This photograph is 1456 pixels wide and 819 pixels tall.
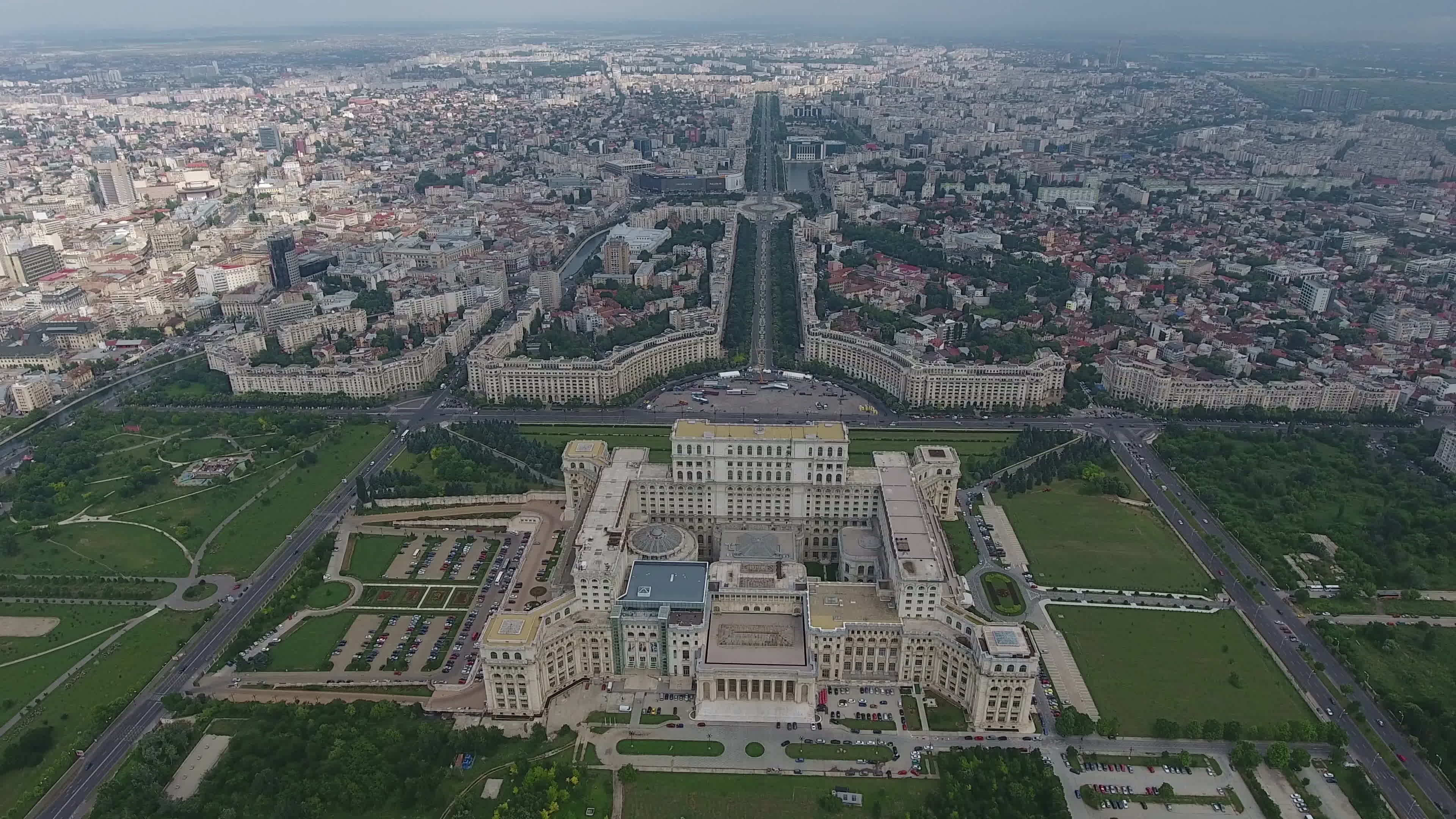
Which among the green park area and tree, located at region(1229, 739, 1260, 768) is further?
the green park area

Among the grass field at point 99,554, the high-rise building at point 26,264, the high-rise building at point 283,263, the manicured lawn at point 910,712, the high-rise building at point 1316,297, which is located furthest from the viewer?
the high-rise building at point 26,264

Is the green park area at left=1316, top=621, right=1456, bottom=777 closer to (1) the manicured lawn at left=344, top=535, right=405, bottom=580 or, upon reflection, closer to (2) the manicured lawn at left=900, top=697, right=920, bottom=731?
(2) the manicured lawn at left=900, top=697, right=920, bottom=731

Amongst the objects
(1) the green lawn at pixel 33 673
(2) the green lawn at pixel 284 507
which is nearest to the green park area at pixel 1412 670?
(2) the green lawn at pixel 284 507

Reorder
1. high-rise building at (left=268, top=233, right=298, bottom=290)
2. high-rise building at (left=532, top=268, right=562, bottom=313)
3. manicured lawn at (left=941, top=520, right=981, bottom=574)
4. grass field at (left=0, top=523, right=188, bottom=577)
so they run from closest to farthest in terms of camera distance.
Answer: manicured lawn at (left=941, top=520, right=981, bottom=574) → grass field at (left=0, top=523, right=188, bottom=577) → high-rise building at (left=532, top=268, right=562, bottom=313) → high-rise building at (left=268, top=233, right=298, bottom=290)

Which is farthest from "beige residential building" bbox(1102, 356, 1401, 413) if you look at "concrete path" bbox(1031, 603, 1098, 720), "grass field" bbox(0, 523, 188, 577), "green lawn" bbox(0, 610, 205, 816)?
"grass field" bbox(0, 523, 188, 577)

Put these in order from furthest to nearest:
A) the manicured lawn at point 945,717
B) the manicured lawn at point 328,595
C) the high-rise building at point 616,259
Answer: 1. the high-rise building at point 616,259
2. the manicured lawn at point 328,595
3. the manicured lawn at point 945,717

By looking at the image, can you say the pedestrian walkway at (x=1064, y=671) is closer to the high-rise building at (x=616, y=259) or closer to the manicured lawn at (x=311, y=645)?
the manicured lawn at (x=311, y=645)

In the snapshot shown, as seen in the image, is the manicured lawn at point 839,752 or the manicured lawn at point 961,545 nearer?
the manicured lawn at point 839,752
